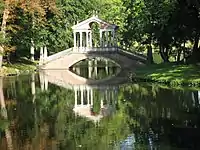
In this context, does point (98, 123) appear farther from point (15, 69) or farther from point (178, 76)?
point (15, 69)

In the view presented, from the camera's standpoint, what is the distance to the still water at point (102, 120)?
1542 centimetres

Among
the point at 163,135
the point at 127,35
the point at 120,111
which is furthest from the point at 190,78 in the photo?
the point at 127,35

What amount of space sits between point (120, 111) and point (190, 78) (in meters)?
12.7

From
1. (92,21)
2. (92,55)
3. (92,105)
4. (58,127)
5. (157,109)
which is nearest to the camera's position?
(58,127)

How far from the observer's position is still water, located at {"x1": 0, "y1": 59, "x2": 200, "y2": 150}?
50.6 ft

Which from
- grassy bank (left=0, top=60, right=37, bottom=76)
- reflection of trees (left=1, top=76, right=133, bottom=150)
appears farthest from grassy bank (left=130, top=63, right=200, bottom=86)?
grassy bank (left=0, top=60, right=37, bottom=76)

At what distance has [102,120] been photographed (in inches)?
805

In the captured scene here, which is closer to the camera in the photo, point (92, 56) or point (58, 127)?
point (58, 127)

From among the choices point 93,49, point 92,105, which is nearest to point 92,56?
point 93,49

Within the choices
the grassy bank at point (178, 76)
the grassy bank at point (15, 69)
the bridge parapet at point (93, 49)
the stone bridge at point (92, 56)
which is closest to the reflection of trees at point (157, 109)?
the grassy bank at point (178, 76)

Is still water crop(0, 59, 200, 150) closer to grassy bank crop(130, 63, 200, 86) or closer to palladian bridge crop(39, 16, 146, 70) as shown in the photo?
grassy bank crop(130, 63, 200, 86)

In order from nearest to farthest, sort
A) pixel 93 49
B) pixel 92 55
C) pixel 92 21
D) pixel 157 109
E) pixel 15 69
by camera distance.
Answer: pixel 157 109 < pixel 15 69 < pixel 92 55 < pixel 93 49 < pixel 92 21

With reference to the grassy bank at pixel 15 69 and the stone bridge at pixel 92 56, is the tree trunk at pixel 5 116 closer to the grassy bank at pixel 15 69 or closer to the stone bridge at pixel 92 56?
the grassy bank at pixel 15 69

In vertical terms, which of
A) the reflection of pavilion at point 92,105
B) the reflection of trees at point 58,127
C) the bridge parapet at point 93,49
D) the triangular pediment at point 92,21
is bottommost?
the reflection of trees at point 58,127
